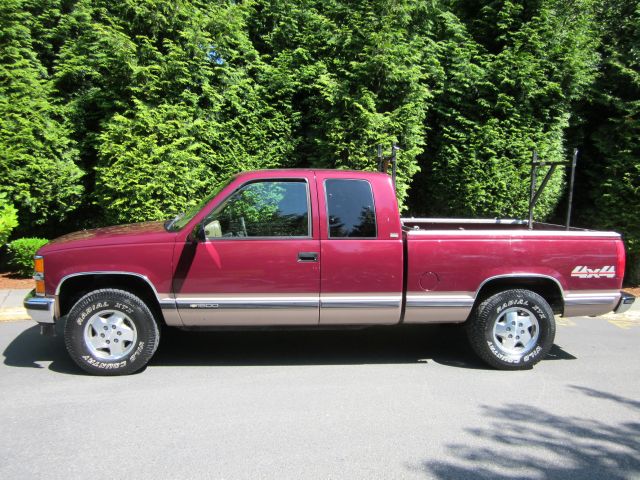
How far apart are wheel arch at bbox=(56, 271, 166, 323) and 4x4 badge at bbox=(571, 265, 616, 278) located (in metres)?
4.25

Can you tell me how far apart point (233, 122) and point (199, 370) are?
543 centimetres

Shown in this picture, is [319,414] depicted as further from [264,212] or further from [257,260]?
[264,212]

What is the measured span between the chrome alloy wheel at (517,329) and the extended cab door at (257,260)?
1.93 meters

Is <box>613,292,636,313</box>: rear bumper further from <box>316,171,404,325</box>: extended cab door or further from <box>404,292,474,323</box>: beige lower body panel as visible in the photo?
<box>316,171,404,325</box>: extended cab door

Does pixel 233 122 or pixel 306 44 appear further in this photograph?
pixel 306 44

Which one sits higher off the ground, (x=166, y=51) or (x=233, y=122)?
(x=166, y=51)

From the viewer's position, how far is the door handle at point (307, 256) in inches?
186

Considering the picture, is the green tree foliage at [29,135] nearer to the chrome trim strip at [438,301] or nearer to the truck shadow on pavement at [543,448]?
the chrome trim strip at [438,301]

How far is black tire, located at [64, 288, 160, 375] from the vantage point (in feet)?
15.3

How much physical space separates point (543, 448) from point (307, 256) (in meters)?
2.51

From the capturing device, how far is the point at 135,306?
15.3 feet

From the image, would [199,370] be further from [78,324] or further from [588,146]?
[588,146]

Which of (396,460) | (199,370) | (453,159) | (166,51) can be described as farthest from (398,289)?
(166,51)

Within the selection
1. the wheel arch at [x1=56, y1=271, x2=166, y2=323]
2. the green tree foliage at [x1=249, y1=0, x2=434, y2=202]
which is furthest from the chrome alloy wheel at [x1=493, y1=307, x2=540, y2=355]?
the green tree foliage at [x1=249, y1=0, x2=434, y2=202]
